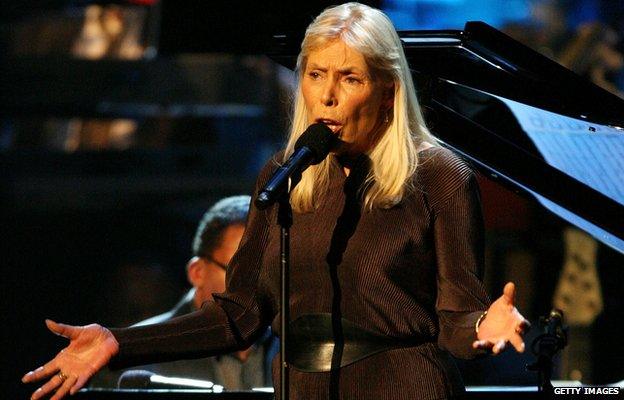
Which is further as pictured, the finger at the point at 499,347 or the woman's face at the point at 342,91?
the woman's face at the point at 342,91

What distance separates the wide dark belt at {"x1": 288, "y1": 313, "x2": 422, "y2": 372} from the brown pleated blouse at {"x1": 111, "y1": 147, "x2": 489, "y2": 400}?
12mm

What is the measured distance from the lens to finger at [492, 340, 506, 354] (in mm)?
2004

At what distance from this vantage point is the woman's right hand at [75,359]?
2199mm

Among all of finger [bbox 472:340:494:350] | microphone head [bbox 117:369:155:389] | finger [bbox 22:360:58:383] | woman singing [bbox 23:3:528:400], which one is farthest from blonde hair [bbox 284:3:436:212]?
microphone head [bbox 117:369:155:389]

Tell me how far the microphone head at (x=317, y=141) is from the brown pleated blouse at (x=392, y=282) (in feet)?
0.59

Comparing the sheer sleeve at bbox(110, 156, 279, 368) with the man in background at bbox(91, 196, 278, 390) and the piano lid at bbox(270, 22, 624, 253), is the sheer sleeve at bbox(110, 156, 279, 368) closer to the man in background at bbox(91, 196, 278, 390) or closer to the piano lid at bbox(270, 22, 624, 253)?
the piano lid at bbox(270, 22, 624, 253)

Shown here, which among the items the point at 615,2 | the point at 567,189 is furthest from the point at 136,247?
the point at 567,189

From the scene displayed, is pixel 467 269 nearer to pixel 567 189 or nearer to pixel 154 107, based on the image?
pixel 567 189

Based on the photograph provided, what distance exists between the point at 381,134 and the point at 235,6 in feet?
8.32

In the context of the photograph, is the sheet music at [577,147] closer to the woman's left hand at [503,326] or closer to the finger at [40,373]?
the woman's left hand at [503,326]

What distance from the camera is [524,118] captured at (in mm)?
2656

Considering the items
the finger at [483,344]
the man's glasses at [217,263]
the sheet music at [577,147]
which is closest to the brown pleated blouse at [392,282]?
the finger at [483,344]

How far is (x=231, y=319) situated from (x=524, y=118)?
0.82 meters

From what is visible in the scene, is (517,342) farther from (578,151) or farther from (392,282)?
(578,151)
